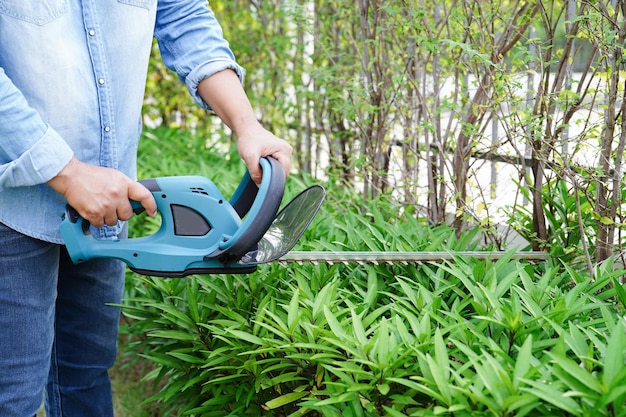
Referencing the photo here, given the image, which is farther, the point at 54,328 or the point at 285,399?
the point at 54,328

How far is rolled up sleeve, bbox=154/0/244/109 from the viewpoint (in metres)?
2.33

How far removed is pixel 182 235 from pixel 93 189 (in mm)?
287

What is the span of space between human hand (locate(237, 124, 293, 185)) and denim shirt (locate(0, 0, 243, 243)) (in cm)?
27

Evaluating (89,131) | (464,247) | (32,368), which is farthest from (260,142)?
(464,247)

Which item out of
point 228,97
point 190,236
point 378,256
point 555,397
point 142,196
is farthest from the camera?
point 378,256

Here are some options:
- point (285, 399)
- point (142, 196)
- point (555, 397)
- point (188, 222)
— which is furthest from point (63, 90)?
point (555, 397)

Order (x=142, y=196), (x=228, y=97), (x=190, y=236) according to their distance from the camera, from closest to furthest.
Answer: (x=142, y=196) < (x=190, y=236) < (x=228, y=97)

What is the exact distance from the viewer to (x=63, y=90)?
Result: 1982mm

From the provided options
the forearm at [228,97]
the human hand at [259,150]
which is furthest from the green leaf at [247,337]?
the forearm at [228,97]

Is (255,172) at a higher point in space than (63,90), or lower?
lower

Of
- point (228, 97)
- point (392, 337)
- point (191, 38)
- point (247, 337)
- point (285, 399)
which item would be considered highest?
point (191, 38)

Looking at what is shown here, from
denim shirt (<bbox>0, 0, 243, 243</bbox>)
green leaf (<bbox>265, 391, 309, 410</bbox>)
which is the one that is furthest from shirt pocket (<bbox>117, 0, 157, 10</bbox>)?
green leaf (<bbox>265, 391, 309, 410</bbox>)

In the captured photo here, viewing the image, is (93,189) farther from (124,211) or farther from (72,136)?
(72,136)

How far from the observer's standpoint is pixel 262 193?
6.31 feet
